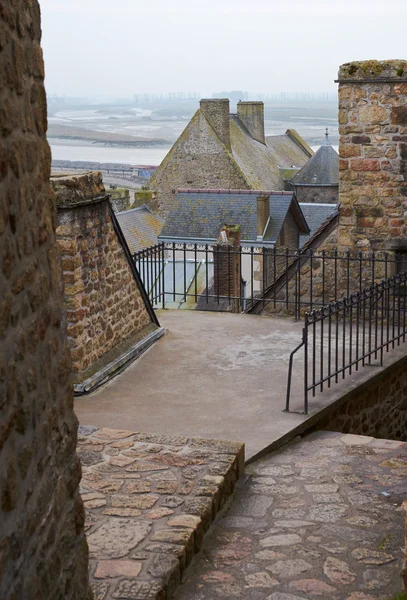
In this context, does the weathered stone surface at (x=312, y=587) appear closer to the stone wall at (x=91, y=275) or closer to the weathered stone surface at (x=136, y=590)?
the weathered stone surface at (x=136, y=590)

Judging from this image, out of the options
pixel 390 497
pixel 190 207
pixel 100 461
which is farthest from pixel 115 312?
pixel 190 207

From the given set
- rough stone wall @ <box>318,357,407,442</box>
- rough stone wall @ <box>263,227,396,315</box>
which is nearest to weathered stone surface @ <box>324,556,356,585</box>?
rough stone wall @ <box>318,357,407,442</box>

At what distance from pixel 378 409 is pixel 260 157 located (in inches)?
1570

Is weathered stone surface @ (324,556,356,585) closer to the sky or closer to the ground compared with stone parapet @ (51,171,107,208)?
closer to the ground

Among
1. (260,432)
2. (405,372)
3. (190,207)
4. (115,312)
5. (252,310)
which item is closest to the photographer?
(260,432)

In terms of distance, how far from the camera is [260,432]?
7.69m

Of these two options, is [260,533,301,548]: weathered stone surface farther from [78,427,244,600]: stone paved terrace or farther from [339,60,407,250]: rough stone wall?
[339,60,407,250]: rough stone wall

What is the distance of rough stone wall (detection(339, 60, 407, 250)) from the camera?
37.3 ft

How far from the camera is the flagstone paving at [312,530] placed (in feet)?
16.9

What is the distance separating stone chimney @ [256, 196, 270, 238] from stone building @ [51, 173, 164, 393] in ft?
72.5

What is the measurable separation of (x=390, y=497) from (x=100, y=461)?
2.19 m

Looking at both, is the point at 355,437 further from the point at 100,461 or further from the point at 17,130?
the point at 17,130

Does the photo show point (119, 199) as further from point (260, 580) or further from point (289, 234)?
point (260, 580)

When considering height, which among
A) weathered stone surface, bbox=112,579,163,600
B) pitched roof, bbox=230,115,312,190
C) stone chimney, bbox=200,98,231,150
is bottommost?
weathered stone surface, bbox=112,579,163,600
